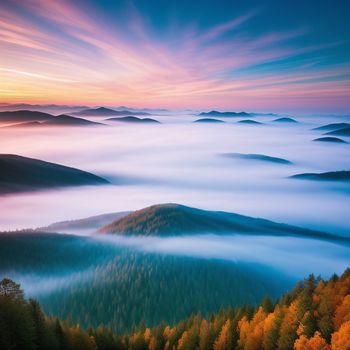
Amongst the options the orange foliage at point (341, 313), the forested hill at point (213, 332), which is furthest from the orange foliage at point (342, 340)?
the orange foliage at point (341, 313)

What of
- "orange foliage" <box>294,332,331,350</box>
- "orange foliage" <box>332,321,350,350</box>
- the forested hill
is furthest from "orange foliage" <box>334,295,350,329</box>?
"orange foliage" <box>294,332,331,350</box>

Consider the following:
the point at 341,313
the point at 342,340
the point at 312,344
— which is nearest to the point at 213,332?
the point at 312,344

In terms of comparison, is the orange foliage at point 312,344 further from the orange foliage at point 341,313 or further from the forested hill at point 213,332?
the orange foliage at point 341,313

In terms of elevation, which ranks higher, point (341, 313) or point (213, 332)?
point (341, 313)

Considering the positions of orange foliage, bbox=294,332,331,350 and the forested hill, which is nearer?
the forested hill

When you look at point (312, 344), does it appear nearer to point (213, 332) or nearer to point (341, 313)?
point (341, 313)

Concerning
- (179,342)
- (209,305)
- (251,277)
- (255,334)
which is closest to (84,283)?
(209,305)

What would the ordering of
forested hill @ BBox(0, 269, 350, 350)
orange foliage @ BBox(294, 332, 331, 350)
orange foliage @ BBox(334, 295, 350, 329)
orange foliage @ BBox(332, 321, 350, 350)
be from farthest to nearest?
orange foliage @ BBox(334, 295, 350, 329), orange foliage @ BBox(294, 332, 331, 350), forested hill @ BBox(0, 269, 350, 350), orange foliage @ BBox(332, 321, 350, 350)

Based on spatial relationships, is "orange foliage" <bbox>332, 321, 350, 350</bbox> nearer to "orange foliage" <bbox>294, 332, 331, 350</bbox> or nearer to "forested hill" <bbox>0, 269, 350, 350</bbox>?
"forested hill" <bbox>0, 269, 350, 350</bbox>

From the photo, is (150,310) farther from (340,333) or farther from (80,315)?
(340,333)
